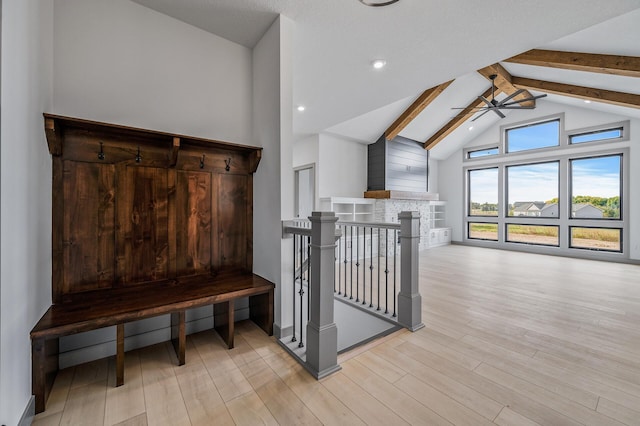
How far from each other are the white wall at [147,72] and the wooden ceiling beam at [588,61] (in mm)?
4225

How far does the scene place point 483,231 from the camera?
316 inches

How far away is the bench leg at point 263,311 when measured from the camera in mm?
2262

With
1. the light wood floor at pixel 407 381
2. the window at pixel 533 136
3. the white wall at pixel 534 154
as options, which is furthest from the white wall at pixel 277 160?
the window at pixel 533 136

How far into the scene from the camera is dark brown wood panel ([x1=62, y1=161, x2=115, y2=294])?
1.84 metres

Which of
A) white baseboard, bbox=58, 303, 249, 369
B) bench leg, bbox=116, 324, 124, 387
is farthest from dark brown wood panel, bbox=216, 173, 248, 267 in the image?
bench leg, bbox=116, 324, 124, 387

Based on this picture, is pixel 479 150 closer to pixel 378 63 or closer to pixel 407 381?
pixel 378 63

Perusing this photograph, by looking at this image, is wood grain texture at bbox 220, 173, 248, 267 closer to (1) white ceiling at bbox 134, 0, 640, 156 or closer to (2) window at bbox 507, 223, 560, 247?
(1) white ceiling at bbox 134, 0, 640, 156

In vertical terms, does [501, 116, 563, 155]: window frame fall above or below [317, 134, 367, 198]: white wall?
above

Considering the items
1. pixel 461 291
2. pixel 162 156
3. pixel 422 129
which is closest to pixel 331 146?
pixel 422 129

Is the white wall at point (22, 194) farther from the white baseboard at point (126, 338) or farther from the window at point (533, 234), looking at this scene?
the window at point (533, 234)

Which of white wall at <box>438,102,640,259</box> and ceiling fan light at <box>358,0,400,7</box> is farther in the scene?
white wall at <box>438,102,640,259</box>

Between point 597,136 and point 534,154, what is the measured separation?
1.17 metres

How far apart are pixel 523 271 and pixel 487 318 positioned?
9.70 feet

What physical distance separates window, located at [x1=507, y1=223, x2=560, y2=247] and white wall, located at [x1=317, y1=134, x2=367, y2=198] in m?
4.46
